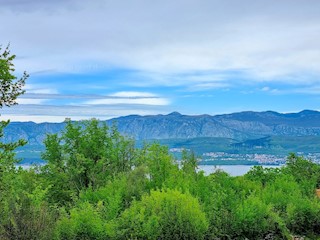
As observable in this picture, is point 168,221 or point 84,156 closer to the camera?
point 168,221

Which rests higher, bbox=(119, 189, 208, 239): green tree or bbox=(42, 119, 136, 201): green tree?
bbox=(42, 119, 136, 201): green tree

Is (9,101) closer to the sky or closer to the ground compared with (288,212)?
closer to the sky

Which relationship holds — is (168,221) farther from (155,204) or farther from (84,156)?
(84,156)

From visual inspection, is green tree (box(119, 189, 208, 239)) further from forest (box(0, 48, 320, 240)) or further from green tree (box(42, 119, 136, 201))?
green tree (box(42, 119, 136, 201))

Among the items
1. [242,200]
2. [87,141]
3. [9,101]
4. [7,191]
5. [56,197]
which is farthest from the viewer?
[87,141]

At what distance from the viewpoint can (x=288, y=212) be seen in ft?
95.5

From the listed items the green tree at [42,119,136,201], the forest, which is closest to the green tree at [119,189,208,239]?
the forest

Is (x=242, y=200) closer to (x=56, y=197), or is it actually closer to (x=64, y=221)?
(x=64, y=221)

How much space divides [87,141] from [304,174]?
20864mm

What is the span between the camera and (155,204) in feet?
80.7

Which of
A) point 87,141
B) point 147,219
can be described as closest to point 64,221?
point 147,219

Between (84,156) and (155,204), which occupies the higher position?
(84,156)

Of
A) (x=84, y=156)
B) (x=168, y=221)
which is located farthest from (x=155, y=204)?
(x=84, y=156)

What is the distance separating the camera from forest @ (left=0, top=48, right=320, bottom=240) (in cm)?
2286
